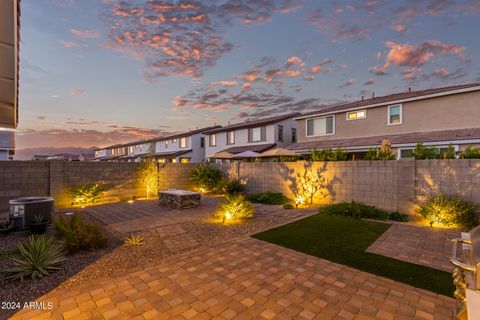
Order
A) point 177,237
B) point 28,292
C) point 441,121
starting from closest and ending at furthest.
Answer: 1. point 28,292
2. point 177,237
3. point 441,121

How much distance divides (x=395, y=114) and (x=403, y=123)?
895 mm

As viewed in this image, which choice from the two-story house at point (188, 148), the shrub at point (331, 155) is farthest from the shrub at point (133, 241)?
the two-story house at point (188, 148)

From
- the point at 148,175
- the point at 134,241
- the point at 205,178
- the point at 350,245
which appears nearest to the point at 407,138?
the point at 350,245

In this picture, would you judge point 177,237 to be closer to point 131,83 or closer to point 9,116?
point 9,116

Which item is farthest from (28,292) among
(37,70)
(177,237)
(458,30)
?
(458,30)

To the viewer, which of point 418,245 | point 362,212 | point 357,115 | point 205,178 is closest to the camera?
point 418,245

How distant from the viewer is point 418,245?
17.6 ft

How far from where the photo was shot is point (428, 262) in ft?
14.5

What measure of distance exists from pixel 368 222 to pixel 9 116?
369 inches

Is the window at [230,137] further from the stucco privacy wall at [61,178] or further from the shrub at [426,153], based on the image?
the shrub at [426,153]

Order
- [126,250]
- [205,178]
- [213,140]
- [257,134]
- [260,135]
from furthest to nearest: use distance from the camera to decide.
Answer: [213,140], [257,134], [260,135], [205,178], [126,250]

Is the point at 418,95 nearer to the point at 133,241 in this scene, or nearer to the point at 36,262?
the point at 133,241

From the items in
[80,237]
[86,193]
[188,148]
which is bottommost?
[80,237]

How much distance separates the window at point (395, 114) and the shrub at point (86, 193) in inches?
787
